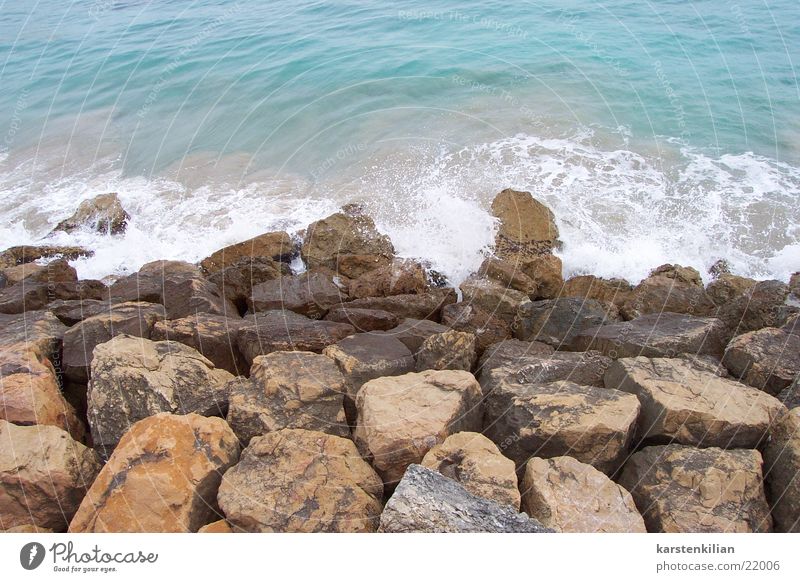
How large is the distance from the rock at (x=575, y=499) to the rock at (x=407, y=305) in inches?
139

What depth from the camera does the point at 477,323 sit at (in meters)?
7.23

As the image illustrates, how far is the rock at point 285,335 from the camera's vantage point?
19.5ft

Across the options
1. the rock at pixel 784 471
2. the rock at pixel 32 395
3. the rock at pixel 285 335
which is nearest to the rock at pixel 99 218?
the rock at pixel 285 335

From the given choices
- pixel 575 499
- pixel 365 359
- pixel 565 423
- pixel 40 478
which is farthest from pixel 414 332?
pixel 40 478

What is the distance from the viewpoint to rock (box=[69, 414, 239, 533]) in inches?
148

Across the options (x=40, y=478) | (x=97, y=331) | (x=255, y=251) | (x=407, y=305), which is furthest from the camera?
(x=255, y=251)

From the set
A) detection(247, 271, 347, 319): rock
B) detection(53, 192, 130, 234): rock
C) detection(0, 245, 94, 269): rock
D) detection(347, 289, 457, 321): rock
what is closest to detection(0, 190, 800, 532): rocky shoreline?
detection(347, 289, 457, 321): rock

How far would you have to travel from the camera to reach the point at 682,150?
13.0m

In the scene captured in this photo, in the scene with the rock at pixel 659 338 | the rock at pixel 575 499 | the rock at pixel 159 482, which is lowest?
the rock at pixel 659 338

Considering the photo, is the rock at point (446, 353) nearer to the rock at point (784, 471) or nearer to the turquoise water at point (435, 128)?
the rock at point (784, 471)

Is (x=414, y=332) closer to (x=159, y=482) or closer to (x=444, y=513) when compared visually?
(x=444, y=513)

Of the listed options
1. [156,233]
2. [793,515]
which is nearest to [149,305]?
[156,233]

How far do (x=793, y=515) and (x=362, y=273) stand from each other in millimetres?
6232

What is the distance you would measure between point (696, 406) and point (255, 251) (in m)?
6.98
